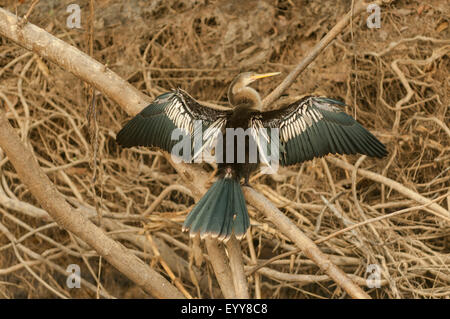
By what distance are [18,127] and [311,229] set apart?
204cm

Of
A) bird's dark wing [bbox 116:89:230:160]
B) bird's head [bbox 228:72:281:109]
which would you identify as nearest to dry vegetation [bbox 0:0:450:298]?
bird's dark wing [bbox 116:89:230:160]

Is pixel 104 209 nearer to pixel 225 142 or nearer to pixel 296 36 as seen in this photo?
pixel 225 142

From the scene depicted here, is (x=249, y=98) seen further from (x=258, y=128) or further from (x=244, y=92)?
(x=258, y=128)

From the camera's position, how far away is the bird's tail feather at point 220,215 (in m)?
2.02

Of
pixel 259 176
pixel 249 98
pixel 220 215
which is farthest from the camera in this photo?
pixel 259 176

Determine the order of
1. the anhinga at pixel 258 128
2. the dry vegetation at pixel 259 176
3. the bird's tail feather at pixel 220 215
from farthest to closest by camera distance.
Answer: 1. the dry vegetation at pixel 259 176
2. the anhinga at pixel 258 128
3. the bird's tail feather at pixel 220 215

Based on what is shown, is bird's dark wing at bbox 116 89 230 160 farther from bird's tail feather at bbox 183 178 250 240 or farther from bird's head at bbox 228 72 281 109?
bird's tail feather at bbox 183 178 250 240

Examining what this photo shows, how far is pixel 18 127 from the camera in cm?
387

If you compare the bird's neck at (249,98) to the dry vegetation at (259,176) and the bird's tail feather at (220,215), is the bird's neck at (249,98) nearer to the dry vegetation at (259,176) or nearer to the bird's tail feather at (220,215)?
the bird's tail feather at (220,215)

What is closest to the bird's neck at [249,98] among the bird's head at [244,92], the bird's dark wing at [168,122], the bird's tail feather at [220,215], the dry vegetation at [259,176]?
the bird's head at [244,92]

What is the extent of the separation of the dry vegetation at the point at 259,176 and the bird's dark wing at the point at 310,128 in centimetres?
67

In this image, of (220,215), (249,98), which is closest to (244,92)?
(249,98)

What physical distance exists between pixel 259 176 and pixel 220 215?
3.28 ft

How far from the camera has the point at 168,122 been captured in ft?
7.53
